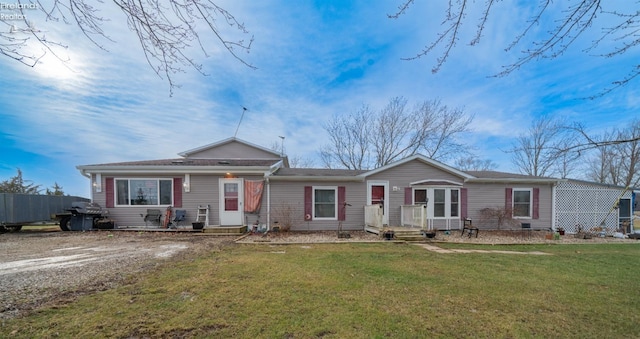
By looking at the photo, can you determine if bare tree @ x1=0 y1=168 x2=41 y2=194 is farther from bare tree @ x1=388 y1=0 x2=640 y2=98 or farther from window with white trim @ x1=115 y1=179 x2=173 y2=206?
bare tree @ x1=388 y1=0 x2=640 y2=98

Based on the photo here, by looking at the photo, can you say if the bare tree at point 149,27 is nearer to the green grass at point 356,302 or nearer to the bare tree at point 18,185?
the green grass at point 356,302

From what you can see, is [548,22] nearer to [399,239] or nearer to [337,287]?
[337,287]

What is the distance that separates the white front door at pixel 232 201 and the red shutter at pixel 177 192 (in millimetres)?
1699

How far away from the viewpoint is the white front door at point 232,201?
10.9 metres

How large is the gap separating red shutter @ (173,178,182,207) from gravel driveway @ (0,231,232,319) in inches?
65.1

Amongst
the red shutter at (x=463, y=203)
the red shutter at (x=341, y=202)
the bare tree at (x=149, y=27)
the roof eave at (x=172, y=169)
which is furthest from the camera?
the red shutter at (x=463, y=203)

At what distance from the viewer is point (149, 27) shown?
2445 millimetres

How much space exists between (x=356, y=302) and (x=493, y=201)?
10.9m

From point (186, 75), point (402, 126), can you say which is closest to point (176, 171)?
point (186, 75)

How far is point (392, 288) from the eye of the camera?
389 centimetres

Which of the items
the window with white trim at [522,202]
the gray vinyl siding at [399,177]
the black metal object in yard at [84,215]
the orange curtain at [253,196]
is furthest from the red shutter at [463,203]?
the black metal object in yard at [84,215]

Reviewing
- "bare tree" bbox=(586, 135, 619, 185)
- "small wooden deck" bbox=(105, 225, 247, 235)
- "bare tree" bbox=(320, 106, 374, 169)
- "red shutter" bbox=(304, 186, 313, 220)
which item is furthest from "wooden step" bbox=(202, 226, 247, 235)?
"bare tree" bbox=(586, 135, 619, 185)

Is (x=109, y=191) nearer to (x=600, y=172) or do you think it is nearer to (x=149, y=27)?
(x=149, y=27)

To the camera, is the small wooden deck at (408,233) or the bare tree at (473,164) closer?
the small wooden deck at (408,233)
